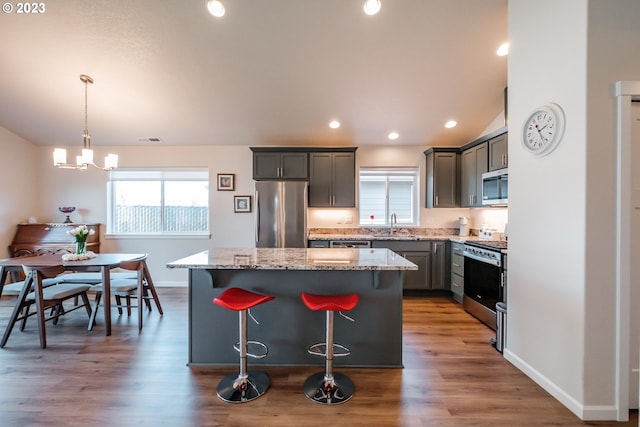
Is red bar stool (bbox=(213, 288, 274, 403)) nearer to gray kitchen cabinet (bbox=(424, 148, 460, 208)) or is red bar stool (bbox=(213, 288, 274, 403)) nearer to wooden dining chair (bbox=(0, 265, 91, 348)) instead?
wooden dining chair (bbox=(0, 265, 91, 348))

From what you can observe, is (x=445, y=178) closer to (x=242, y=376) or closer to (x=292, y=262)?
(x=292, y=262)

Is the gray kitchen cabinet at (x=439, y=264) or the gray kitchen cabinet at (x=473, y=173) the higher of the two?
the gray kitchen cabinet at (x=473, y=173)

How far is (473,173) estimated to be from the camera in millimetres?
4016

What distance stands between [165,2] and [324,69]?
1.63 m

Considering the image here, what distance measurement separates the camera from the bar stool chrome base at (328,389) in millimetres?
1877

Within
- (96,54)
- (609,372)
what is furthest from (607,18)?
(96,54)

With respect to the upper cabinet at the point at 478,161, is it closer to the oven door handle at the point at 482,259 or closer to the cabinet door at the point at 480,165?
the cabinet door at the point at 480,165

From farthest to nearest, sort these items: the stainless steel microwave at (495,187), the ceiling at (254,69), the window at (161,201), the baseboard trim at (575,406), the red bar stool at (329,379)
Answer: the window at (161,201)
the stainless steel microwave at (495,187)
the ceiling at (254,69)
the red bar stool at (329,379)
the baseboard trim at (575,406)

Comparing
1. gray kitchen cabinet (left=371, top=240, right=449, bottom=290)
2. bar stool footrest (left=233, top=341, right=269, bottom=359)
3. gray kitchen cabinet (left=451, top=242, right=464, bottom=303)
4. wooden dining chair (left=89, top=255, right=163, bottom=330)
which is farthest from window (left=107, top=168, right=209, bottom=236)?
gray kitchen cabinet (left=451, top=242, right=464, bottom=303)

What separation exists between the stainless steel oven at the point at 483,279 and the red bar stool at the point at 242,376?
2.52 metres

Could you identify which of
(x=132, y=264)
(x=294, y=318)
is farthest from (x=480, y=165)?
(x=132, y=264)

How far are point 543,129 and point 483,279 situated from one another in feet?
6.26

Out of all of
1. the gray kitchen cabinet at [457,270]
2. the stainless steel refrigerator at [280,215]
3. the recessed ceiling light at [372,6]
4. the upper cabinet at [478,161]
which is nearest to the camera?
the recessed ceiling light at [372,6]

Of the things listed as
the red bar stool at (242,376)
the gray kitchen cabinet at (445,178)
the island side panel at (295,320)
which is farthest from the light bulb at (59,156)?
the gray kitchen cabinet at (445,178)
